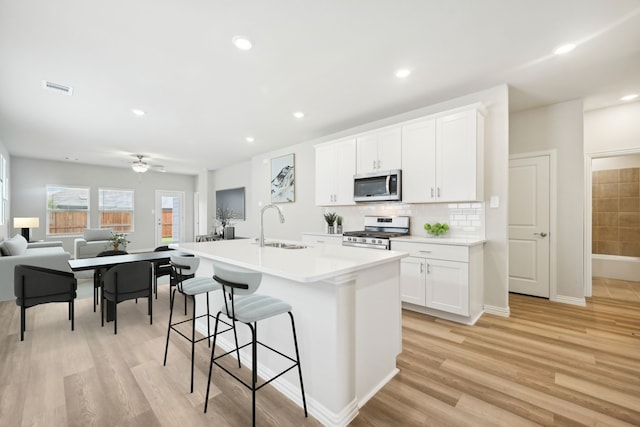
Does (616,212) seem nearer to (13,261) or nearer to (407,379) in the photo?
(407,379)

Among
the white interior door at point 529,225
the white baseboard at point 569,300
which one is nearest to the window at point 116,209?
the white interior door at point 529,225

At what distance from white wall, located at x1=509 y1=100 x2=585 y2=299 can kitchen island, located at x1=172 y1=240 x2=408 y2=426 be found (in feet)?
10.3

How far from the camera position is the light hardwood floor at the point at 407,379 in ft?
5.45

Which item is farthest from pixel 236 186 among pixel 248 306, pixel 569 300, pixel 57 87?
pixel 569 300

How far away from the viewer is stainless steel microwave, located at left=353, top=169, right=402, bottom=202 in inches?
148

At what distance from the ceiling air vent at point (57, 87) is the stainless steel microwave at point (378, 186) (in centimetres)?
371

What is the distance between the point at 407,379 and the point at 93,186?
9740 mm

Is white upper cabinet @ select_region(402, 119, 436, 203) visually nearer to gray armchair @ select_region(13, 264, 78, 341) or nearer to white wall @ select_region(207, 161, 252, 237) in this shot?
gray armchair @ select_region(13, 264, 78, 341)

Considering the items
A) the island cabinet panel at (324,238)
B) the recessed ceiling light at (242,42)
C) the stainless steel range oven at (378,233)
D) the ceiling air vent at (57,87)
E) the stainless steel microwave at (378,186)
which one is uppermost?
the recessed ceiling light at (242,42)

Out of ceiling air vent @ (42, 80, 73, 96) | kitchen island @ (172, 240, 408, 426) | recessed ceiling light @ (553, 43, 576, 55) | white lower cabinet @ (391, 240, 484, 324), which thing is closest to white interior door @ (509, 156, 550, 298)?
white lower cabinet @ (391, 240, 484, 324)

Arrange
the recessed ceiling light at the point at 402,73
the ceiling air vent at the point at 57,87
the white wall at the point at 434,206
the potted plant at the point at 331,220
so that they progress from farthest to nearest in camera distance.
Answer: the potted plant at the point at 331,220 → the white wall at the point at 434,206 → the ceiling air vent at the point at 57,87 → the recessed ceiling light at the point at 402,73

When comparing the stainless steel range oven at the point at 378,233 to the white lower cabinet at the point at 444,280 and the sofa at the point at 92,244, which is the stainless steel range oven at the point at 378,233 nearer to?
the white lower cabinet at the point at 444,280

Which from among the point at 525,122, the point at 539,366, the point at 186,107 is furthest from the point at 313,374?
the point at 525,122

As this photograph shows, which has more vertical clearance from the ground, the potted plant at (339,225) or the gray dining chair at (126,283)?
the potted plant at (339,225)
